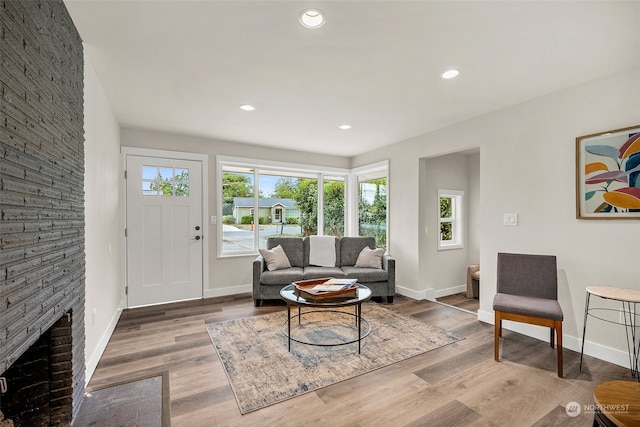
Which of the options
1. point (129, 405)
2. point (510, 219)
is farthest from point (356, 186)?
point (129, 405)

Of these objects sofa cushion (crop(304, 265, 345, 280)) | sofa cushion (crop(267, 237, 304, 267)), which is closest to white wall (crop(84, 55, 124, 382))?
sofa cushion (crop(267, 237, 304, 267))

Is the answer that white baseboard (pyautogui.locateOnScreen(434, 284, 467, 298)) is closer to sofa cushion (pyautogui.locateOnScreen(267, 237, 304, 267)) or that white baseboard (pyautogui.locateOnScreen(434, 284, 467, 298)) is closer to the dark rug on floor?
sofa cushion (pyautogui.locateOnScreen(267, 237, 304, 267))

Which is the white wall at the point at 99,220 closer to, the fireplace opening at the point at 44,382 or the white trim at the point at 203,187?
the white trim at the point at 203,187

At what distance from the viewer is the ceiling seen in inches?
67.0

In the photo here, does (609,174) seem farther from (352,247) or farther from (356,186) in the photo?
(356,186)

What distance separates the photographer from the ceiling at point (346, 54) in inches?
67.0

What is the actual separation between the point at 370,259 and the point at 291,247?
1205mm

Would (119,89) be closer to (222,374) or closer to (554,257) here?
(222,374)

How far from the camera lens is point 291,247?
15.1 feet

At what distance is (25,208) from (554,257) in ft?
11.9

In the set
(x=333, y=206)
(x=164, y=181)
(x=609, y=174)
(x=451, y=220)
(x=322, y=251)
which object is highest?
(x=164, y=181)

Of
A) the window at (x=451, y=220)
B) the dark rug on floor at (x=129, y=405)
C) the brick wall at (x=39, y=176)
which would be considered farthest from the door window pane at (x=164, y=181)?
the window at (x=451, y=220)

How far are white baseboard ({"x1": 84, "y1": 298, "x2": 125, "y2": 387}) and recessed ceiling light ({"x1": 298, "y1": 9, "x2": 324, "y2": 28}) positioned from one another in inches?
108

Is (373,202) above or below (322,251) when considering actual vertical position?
above
